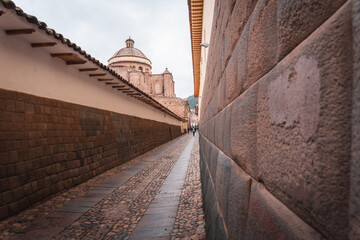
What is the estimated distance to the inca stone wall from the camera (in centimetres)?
43

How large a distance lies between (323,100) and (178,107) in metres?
38.1

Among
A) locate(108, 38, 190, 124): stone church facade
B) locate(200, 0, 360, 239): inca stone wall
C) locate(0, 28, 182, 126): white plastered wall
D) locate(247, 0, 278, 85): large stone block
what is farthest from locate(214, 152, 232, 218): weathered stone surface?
locate(108, 38, 190, 124): stone church facade

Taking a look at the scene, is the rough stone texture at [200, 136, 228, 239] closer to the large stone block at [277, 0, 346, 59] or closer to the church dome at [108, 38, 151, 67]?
the large stone block at [277, 0, 346, 59]

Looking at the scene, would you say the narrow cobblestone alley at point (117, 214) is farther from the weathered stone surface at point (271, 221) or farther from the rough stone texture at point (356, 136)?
the rough stone texture at point (356, 136)

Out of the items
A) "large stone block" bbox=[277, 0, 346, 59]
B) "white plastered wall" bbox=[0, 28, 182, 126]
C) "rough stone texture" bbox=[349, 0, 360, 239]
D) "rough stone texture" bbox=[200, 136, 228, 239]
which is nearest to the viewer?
"rough stone texture" bbox=[349, 0, 360, 239]

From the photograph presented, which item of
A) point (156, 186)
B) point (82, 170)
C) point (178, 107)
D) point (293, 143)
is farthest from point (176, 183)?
point (178, 107)

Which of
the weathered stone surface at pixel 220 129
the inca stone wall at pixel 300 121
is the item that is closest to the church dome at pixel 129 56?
the weathered stone surface at pixel 220 129

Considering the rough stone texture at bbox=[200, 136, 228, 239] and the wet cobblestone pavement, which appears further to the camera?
the wet cobblestone pavement

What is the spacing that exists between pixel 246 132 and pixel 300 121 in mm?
555

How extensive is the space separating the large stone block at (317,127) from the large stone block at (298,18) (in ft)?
0.09

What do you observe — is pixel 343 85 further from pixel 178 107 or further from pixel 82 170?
pixel 178 107

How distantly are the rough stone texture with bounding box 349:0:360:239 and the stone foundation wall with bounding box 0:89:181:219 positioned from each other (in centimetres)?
484

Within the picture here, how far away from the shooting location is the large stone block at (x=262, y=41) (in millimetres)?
792

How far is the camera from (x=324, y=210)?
0.49m
